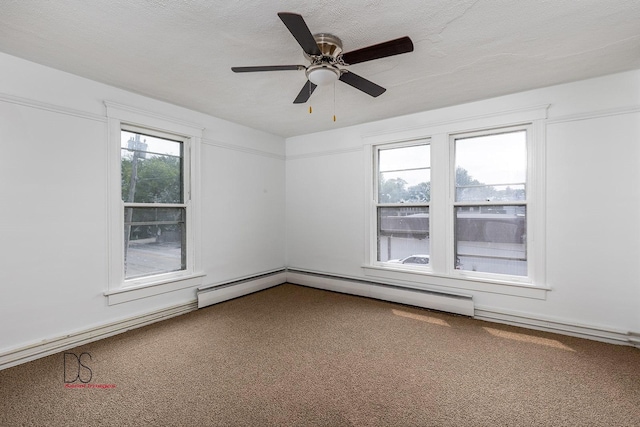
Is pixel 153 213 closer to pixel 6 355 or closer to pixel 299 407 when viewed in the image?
pixel 6 355

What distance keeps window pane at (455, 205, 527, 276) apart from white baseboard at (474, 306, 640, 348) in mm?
466

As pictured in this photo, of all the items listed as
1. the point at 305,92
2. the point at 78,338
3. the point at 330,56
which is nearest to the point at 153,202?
the point at 78,338

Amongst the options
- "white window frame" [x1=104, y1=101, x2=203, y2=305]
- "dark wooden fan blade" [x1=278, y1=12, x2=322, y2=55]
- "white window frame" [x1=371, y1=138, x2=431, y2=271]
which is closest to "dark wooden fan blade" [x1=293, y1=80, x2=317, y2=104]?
"dark wooden fan blade" [x1=278, y1=12, x2=322, y2=55]

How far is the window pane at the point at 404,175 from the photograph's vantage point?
4.08 m

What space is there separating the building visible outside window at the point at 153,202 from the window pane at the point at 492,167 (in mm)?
3532

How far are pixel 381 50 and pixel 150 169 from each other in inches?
114

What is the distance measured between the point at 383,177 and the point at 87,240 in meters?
3.63

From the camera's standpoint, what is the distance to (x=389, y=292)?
13.6ft

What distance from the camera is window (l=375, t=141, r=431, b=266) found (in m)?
4.10

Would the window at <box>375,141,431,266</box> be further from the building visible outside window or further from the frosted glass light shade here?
the building visible outside window

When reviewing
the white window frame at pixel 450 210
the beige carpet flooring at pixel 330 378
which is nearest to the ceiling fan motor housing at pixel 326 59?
the white window frame at pixel 450 210

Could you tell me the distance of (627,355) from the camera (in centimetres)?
267

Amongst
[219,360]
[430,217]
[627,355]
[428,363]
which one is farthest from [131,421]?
[627,355]

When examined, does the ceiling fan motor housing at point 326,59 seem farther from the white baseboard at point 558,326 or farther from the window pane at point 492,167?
the white baseboard at point 558,326
